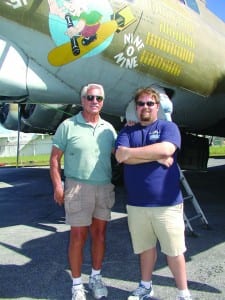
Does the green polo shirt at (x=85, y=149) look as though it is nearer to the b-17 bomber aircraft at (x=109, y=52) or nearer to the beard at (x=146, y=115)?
the beard at (x=146, y=115)

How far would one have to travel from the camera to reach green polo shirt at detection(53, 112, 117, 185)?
3844 millimetres

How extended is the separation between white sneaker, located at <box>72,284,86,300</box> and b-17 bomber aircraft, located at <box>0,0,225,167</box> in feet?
7.51

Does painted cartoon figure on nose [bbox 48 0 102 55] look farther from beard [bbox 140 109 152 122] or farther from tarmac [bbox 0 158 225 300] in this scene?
tarmac [bbox 0 158 225 300]

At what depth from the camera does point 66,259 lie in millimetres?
4949

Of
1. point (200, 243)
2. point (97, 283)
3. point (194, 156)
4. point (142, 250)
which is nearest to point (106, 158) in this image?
point (142, 250)

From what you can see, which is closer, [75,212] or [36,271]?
[75,212]

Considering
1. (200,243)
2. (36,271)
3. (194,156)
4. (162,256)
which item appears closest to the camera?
(36,271)

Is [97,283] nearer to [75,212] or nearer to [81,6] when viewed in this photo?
[75,212]

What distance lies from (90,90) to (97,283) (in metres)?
1.76

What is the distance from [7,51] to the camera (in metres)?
4.72

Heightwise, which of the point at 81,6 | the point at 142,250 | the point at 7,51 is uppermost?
the point at 81,6

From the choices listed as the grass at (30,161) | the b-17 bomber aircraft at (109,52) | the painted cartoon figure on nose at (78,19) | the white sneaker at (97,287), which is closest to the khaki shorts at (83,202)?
the white sneaker at (97,287)

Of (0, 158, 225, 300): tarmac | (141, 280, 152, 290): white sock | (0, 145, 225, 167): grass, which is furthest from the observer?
(0, 145, 225, 167): grass

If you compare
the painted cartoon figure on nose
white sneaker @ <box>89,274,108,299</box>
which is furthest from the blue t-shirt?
the painted cartoon figure on nose
